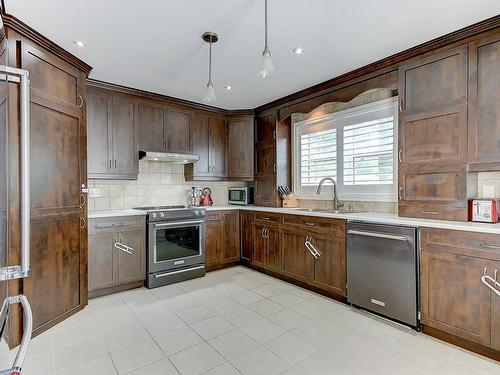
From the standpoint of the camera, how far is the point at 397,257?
2.48 metres

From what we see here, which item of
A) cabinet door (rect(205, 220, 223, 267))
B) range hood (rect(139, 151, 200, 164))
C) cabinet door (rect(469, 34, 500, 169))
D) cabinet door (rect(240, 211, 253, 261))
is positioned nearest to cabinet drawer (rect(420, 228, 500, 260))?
cabinet door (rect(469, 34, 500, 169))

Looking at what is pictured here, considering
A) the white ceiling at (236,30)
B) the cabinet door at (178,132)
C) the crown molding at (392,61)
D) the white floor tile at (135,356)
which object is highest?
the white ceiling at (236,30)

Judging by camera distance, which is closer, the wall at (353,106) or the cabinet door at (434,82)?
the cabinet door at (434,82)

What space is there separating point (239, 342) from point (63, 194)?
2.04 m

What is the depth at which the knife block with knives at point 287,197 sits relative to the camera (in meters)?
4.25

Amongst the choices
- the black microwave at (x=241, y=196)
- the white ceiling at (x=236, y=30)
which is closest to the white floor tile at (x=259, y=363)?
the white ceiling at (x=236, y=30)

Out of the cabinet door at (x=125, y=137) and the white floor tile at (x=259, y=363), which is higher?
the cabinet door at (x=125, y=137)

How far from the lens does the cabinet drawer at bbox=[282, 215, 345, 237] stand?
9.75 ft

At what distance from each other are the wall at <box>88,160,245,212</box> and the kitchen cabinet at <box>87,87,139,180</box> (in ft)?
0.96

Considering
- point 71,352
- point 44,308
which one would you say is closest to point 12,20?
point 44,308

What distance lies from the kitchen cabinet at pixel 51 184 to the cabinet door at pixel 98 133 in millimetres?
486

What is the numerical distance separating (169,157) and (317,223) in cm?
211

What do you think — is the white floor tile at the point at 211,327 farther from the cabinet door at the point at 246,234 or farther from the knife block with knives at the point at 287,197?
the knife block with knives at the point at 287,197

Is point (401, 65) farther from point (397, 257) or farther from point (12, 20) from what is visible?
point (12, 20)
